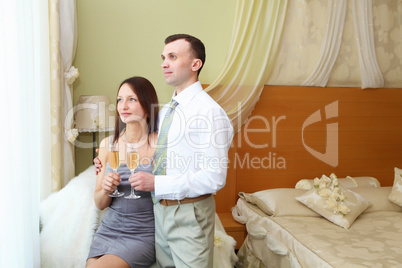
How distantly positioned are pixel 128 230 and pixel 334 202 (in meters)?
1.60

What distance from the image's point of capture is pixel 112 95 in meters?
3.03

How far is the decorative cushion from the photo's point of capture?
8.44ft

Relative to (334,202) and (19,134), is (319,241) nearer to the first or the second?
(334,202)

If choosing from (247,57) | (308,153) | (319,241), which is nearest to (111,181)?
(319,241)

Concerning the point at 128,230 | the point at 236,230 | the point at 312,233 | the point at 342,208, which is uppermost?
the point at 128,230

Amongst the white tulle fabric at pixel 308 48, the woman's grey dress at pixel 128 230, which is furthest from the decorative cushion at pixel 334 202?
the woman's grey dress at pixel 128 230

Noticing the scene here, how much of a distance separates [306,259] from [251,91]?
1.54 metres

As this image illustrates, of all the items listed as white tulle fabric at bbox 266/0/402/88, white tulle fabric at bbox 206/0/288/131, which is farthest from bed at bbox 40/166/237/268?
white tulle fabric at bbox 266/0/402/88

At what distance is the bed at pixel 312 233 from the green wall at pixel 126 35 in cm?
129

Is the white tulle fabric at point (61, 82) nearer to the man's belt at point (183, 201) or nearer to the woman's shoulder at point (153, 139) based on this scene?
the woman's shoulder at point (153, 139)

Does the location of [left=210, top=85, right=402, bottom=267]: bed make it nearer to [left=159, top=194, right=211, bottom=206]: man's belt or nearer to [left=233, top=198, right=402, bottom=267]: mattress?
[left=233, top=198, right=402, bottom=267]: mattress

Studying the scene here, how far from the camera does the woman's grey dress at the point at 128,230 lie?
164cm

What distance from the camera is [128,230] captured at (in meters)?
1.72

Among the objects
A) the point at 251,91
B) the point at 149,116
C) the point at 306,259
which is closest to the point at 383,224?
the point at 306,259
